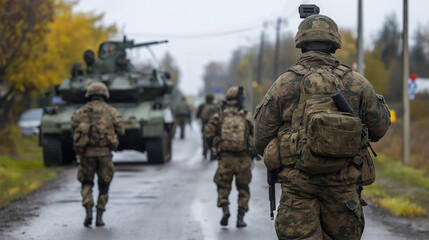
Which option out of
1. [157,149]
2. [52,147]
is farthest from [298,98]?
[52,147]

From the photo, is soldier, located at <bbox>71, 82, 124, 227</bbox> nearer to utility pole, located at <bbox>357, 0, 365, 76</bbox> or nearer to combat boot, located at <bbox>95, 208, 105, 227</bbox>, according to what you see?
combat boot, located at <bbox>95, 208, 105, 227</bbox>

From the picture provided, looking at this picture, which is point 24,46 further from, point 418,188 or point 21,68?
point 418,188

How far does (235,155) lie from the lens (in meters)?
9.84

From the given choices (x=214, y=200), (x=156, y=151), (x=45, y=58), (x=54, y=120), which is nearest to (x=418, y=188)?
(x=214, y=200)

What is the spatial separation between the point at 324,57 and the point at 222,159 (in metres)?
4.26

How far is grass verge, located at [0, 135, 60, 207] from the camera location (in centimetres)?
1393

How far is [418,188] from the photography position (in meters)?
14.4

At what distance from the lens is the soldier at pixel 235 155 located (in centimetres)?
974

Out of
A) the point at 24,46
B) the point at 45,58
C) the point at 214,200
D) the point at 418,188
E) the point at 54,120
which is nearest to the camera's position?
the point at 214,200

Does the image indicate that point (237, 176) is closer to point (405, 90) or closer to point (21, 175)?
point (21, 175)

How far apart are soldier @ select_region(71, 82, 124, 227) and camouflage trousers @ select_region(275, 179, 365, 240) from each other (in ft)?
15.8

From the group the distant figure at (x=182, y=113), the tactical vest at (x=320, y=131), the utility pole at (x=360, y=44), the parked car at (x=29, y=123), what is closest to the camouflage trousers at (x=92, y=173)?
the tactical vest at (x=320, y=131)

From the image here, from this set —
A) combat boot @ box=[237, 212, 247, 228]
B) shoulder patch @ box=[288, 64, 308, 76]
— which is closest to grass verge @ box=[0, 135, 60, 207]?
combat boot @ box=[237, 212, 247, 228]

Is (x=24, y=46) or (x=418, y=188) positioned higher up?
(x=24, y=46)
